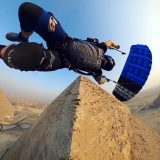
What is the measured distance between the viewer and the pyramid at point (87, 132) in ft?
7.39

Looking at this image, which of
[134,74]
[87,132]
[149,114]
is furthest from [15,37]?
[149,114]

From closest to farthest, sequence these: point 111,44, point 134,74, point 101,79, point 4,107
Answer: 1. point 101,79
2. point 134,74
3. point 111,44
4. point 4,107

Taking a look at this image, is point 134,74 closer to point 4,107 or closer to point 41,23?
point 41,23

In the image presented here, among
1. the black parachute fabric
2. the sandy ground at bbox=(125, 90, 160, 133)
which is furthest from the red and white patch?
the sandy ground at bbox=(125, 90, 160, 133)

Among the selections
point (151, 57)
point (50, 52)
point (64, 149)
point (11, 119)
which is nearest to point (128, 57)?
point (151, 57)

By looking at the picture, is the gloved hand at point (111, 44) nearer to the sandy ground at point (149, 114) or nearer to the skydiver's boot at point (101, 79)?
the skydiver's boot at point (101, 79)

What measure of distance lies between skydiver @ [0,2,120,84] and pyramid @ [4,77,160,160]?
0.70 meters

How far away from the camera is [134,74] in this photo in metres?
4.49

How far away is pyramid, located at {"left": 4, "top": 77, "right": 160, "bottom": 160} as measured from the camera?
225 centimetres

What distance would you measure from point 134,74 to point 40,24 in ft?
6.01

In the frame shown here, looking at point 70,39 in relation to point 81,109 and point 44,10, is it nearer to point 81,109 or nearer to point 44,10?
point 44,10

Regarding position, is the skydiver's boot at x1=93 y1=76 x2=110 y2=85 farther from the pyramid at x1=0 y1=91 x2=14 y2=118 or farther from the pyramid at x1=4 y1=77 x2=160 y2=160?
the pyramid at x1=0 y1=91 x2=14 y2=118

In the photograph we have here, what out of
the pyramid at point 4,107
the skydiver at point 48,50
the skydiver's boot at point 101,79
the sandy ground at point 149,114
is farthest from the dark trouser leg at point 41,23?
the pyramid at point 4,107

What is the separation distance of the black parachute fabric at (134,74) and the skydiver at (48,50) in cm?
44
